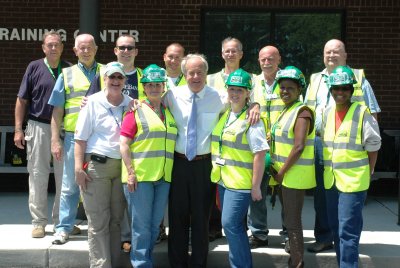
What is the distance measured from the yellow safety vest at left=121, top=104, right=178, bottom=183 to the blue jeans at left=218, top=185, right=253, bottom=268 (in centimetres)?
59

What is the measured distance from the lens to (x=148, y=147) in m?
5.94

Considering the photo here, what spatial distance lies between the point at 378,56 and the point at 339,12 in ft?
2.80

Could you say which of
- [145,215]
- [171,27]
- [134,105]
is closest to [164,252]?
[145,215]

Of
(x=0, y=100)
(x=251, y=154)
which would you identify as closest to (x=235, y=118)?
(x=251, y=154)

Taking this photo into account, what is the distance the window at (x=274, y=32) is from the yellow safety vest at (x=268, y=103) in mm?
3765

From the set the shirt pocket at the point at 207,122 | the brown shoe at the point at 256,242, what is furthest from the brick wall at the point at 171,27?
the shirt pocket at the point at 207,122

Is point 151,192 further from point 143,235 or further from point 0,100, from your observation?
point 0,100

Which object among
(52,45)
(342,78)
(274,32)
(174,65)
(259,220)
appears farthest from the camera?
(274,32)

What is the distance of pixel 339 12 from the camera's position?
10.4m

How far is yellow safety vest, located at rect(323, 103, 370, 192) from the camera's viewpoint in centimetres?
585

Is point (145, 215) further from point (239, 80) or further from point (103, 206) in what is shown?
point (239, 80)

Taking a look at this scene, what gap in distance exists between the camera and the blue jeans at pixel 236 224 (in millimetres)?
5867

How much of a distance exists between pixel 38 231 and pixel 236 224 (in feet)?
7.40

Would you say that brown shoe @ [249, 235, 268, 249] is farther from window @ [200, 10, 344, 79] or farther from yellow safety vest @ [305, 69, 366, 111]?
window @ [200, 10, 344, 79]
